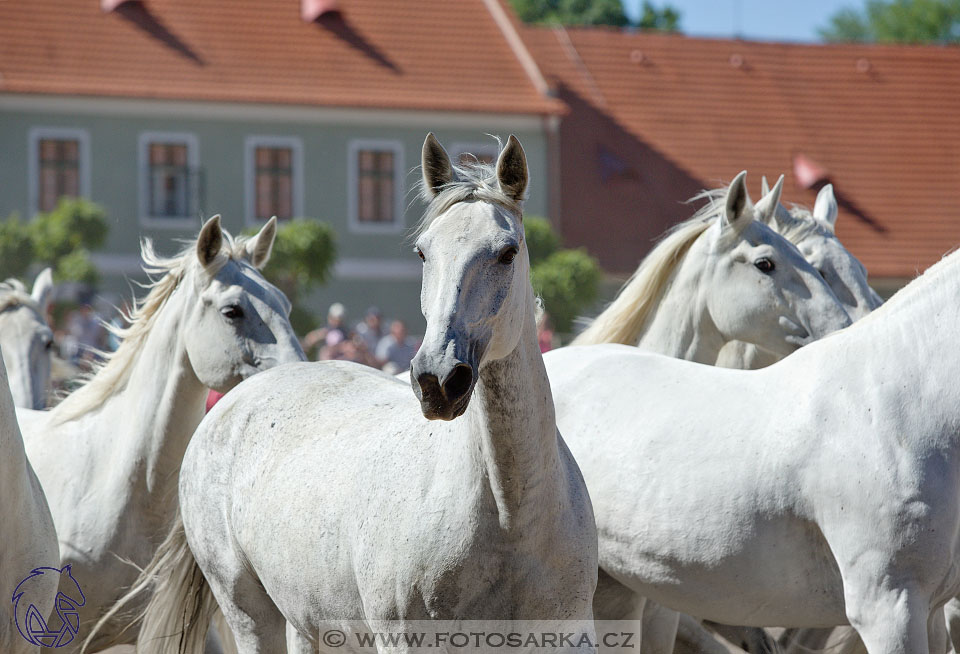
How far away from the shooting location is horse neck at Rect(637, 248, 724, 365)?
6.09m

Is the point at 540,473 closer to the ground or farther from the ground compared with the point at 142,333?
farther from the ground

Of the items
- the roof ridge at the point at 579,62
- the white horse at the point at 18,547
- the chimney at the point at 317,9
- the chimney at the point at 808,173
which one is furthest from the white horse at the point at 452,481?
the roof ridge at the point at 579,62

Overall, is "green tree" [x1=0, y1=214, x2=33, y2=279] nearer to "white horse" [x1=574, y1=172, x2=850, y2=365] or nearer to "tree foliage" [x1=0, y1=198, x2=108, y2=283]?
"tree foliage" [x1=0, y1=198, x2=108, y2=283]

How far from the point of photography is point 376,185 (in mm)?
29047

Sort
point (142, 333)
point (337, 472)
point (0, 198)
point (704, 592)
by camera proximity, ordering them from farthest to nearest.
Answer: point (0, 198) → point (142, 333) → point (704, 592) → point (337, 472)

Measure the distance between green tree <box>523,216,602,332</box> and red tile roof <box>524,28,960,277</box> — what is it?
544 centimetres

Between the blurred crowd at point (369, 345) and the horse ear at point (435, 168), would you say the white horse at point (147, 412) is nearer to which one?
the horse ear at point (435, 168)

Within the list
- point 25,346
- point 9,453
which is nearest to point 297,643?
point 9,453

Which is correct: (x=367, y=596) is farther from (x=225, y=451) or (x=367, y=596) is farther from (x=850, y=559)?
(x=850, y=559)

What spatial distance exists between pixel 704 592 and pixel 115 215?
24.5 m

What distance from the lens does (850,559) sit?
4219mm

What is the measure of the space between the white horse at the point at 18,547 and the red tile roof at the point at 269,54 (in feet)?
79.5

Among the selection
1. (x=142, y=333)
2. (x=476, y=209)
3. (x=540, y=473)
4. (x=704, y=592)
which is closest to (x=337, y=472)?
(x=540, y=473)

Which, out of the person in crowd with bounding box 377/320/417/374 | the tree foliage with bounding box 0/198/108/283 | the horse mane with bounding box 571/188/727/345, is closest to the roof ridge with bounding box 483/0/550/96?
the tree foliage with bounding box 0/198/108/283
